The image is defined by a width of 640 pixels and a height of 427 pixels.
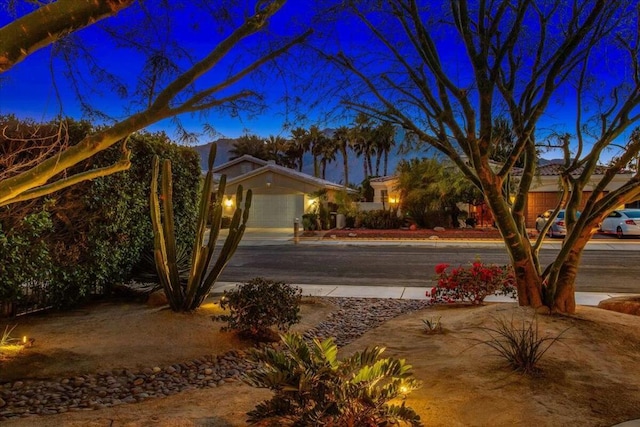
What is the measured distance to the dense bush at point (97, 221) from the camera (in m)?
8.08

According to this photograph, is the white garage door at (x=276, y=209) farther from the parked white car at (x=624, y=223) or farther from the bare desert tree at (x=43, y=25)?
the bare desert tree at (x=43, y=25)

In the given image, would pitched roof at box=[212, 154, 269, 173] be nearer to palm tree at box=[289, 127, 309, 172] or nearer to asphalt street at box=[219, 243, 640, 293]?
palm tree at box=[289, 127, 309, 172]

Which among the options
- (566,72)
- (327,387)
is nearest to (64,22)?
(327,387)

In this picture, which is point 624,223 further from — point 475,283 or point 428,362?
point 428,362

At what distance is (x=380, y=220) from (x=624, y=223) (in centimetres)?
1302

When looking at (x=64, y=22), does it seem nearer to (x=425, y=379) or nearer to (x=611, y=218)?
(x=425, y=379)

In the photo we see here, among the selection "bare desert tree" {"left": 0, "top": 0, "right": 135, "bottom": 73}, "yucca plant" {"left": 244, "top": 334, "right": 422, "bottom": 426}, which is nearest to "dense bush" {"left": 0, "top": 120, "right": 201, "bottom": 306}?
"bare desert tree" {"left": 0, "top": 0, "right": 135, "bottom": 73}

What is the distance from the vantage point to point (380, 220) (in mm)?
30516

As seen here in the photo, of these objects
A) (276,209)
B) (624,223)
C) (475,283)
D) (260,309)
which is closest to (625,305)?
(475,283)

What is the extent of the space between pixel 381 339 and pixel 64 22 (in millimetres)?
5815

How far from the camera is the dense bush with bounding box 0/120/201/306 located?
8.08 meters

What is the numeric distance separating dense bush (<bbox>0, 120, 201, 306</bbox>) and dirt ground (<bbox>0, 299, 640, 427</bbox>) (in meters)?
0.60

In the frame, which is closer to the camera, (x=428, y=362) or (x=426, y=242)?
(x=428, y=362)

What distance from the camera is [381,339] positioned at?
7.20m
